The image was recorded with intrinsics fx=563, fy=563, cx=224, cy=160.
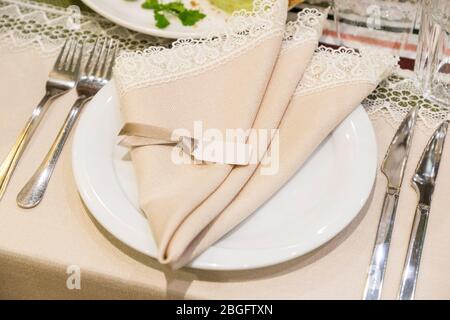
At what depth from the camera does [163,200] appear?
2.05 feet

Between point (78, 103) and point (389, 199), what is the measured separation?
46 centimetres

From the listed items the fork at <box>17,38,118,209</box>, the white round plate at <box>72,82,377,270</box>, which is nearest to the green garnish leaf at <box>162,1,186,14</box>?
the fork at <box>17,38,118,209</box>

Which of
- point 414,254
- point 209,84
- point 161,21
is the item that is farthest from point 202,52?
point 414,254

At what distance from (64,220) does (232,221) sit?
0.70ft

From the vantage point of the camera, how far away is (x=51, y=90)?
86cm

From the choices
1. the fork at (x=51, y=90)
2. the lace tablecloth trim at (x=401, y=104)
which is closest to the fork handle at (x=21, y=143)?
the fork at (x=51, y=90)

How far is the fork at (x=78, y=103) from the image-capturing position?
28.0 inches

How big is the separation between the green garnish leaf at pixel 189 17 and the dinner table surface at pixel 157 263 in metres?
0.34

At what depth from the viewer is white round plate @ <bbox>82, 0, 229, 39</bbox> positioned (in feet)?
2.95

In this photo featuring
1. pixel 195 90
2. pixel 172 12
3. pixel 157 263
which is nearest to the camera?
pixel 157 263

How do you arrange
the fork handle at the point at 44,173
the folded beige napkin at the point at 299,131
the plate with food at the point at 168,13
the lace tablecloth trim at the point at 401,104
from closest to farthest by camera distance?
1. the folded beige napkin at the point at 299,131
2. the fork handle at the point at 44,173
3. the lace tablecloth trim at the point at 401,104
4. the plate with food at the point at 168,13

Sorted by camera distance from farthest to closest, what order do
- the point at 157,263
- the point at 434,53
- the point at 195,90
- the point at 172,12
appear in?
the point at 172,12, the point at 434,53, the point at 195,90, the point at 157,263

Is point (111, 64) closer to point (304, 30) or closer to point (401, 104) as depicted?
point (304, 30)

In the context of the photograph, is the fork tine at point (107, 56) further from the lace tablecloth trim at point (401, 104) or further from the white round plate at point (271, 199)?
the lace tablecloth trim at point (401, 104)
